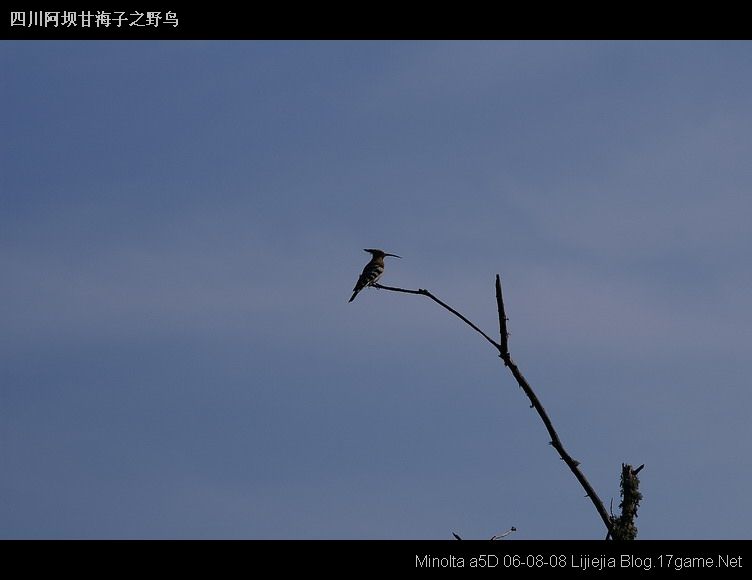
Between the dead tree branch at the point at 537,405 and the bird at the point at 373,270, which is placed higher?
the bird at the point at 373,270

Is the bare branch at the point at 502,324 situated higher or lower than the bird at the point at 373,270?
lower

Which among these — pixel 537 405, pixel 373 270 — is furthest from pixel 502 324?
pixel 373 270

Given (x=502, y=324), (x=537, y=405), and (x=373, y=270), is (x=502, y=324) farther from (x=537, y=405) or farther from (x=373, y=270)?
(x=373, y=270)

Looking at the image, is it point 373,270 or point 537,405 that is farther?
point 373,270

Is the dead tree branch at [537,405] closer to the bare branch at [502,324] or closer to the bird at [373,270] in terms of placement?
the bare branch at [502,324]

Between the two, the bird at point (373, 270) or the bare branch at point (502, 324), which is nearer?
the bare branch at point (502, 324)

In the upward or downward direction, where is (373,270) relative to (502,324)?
upward

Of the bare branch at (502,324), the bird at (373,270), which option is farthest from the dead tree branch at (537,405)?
the bird at (373,270)
